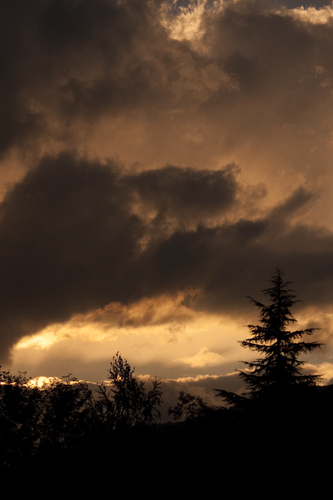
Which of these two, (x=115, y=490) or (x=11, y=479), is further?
(x=11, y=479)

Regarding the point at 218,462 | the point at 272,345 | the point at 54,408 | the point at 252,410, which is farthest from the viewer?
the point at 54,408

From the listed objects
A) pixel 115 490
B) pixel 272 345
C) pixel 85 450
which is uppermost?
pixel 272 345

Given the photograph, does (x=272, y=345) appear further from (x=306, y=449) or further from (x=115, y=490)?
(x=115, y=490)

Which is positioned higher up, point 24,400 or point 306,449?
point 24,400

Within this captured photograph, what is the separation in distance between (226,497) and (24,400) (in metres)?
31.9

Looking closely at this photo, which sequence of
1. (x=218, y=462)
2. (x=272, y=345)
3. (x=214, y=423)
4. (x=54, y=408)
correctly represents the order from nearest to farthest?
(x=272, y=345) → (x=218, y=462) → (x=214, y=423) → (x=54, y=408)

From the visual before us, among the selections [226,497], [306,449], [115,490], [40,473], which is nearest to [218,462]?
[226,497]

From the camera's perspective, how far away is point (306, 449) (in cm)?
2616

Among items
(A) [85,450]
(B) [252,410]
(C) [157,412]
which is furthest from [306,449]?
(A) [85,450]

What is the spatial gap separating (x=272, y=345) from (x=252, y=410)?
538cm

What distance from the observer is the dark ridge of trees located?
27266 mm

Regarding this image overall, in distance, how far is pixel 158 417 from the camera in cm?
4975

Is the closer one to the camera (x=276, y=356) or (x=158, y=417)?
(x=276, y=356)

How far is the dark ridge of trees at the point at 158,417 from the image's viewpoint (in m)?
27.3
